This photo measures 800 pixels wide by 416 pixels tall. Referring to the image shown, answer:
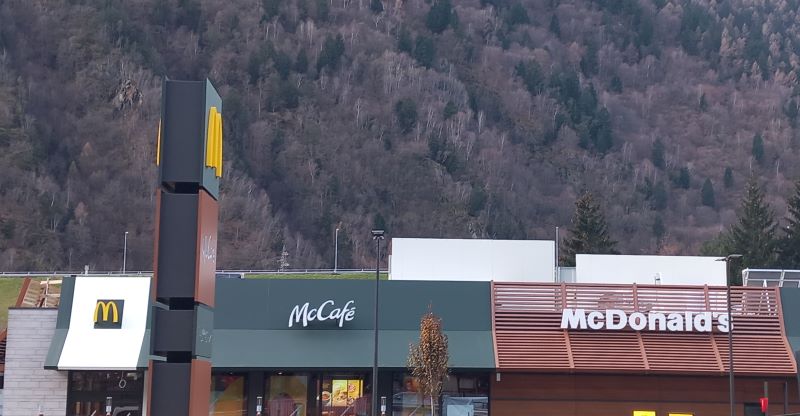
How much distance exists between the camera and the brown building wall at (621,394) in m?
39.6

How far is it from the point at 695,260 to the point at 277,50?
15916cm

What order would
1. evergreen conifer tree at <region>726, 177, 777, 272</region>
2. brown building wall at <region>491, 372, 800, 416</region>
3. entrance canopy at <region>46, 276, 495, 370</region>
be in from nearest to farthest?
entrance canopy at <region>46, 276, 495, 370</region> → brown building wall at <region>491, 372, 800, 416</region> → evergreen conifer tree at <region>726, 177, 777, 272</region>

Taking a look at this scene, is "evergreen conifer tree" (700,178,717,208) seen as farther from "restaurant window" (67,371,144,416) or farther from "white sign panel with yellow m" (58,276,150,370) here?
"restaurant window" (67,371,144,416)

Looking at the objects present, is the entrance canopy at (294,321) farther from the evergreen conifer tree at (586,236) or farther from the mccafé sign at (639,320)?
the evergreen conifer tree at (586,236)

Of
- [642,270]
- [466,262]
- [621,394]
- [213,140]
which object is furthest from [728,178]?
[213,140]

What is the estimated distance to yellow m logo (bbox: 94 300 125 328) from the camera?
129ft

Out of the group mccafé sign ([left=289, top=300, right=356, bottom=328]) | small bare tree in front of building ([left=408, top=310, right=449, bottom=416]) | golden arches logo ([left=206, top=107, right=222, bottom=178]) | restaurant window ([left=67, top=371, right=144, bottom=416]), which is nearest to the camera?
golden arches logo ([left=206, top=107, right=222, bottom=178])

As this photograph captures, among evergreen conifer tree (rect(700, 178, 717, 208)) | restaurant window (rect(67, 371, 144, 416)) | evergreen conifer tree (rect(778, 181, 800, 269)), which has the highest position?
evergreen conifer tree (rect(700, 178, 717, 208))

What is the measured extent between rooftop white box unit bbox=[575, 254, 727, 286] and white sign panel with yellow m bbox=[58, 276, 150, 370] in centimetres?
1676

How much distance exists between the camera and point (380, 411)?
40.0 metres

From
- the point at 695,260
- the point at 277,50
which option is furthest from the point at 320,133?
the point at 695,260

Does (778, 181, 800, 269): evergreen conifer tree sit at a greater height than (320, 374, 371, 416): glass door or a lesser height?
greater

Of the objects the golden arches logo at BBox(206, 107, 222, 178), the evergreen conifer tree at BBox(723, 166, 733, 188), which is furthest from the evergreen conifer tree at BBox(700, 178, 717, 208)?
the golden arches logo at BBox(206, 107, 222, 178)

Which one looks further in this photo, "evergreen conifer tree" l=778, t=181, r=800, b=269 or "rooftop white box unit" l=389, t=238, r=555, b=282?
"evergreen conifer tree" l=778, t=181, r=800, b=269
